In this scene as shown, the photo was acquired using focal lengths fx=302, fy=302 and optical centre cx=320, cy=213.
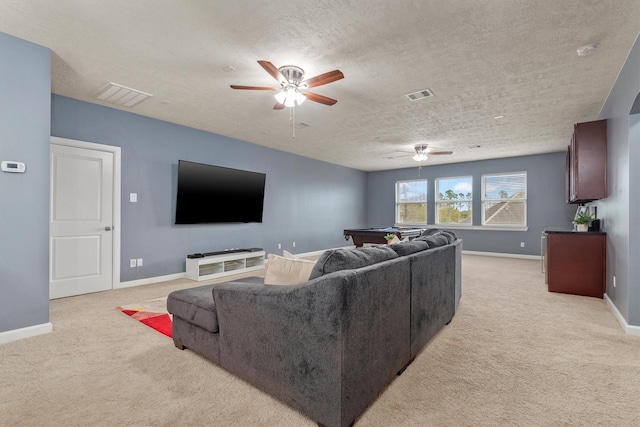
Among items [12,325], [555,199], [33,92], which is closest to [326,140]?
[33,92]

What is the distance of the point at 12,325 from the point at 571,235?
6.24 meters

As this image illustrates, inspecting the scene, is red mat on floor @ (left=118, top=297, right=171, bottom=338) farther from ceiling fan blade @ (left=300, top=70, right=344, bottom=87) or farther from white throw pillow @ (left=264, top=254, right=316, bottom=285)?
ceiling fan blade @ (left=300, top=70, right=344, bottom=87)

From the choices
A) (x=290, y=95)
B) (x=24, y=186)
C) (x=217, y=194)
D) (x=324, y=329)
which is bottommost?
(x=324, y=329)

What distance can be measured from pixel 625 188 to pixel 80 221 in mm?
6156

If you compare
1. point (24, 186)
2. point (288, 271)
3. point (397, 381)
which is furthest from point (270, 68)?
point (397, 381)

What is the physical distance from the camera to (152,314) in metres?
3.20

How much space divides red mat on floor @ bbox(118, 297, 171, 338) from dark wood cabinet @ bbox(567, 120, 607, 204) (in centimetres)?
496

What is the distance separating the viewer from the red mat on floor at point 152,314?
2873mm

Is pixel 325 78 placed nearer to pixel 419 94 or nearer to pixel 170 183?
pixel 419 94

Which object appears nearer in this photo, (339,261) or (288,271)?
(339,261)

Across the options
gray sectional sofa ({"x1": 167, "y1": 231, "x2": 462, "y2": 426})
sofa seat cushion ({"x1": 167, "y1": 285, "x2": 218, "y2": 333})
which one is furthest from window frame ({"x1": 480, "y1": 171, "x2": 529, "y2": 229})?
sofa seat cushion ({"x1": 167, "y1": 285, "x2": 218, "y2": 333})

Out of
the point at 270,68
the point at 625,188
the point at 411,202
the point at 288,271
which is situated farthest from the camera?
the point at 411,202

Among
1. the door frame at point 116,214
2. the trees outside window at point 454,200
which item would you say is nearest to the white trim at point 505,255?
the trees outside window at point 454,200

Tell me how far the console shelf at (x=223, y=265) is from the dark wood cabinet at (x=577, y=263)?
4664 mm
